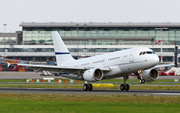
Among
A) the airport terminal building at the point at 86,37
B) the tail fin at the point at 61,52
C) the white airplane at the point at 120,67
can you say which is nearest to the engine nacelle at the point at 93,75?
the white airplane at the point at 120,67

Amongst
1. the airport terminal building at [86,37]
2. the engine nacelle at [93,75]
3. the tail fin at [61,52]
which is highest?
the airport terminal building at [86,37]

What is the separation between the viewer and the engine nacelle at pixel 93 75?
4053 cm

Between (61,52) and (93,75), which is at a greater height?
(61,52)

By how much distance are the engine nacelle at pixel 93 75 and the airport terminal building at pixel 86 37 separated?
301ft

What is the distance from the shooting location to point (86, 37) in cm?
14125

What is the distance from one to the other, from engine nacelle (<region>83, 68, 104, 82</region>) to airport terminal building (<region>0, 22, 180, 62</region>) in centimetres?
9176

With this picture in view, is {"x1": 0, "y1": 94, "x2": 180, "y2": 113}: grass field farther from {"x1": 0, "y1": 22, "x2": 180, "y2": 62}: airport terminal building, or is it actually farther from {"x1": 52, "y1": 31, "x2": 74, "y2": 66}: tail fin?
{"x1": 0, "y1": 22, "x2": 180, "y2": 62}: airport terminal building

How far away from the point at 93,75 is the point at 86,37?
101 m

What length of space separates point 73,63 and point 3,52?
304 ft

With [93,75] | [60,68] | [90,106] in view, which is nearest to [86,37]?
[60,68]

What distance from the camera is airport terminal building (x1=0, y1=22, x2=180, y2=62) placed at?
135 meters

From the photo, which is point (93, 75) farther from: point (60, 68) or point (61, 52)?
point (61, 52)

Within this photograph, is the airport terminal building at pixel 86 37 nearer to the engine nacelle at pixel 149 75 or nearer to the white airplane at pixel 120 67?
the white airplane at pixel 120 67

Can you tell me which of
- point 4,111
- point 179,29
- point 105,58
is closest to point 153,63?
point 105,58
